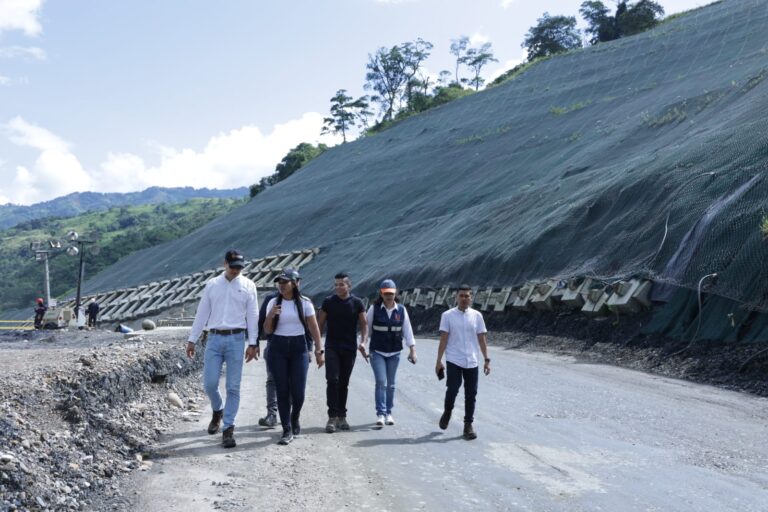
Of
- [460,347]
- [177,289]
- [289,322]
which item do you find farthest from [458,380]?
[177,289]

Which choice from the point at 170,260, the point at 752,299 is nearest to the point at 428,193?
the point at 170,260

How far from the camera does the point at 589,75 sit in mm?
61406

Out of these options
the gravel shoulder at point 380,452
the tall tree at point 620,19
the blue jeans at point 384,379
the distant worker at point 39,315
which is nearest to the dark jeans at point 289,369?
the gravel shoulder at point 380,452

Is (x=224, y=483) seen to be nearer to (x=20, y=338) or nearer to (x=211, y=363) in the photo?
(x=211, y=363)

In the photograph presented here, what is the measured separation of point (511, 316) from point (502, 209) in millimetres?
10061

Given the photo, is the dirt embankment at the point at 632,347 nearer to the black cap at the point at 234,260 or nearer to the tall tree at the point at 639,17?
the black cap at the point at 234,260

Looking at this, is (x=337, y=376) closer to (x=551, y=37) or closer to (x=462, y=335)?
(x=462, y=335)

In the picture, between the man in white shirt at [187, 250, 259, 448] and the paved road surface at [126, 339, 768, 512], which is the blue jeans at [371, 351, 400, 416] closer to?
the paved road surface at [126, 339, 768, 512]

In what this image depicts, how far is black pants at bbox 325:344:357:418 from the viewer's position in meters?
10.0

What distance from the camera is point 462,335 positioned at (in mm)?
9664

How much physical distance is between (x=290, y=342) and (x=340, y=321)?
103 cm

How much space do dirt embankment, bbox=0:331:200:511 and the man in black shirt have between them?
7.34ft

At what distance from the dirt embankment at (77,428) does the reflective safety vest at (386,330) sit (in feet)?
9.63

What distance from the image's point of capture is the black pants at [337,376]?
1004cm
